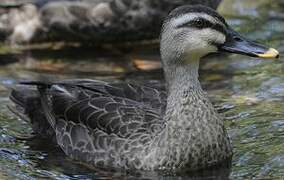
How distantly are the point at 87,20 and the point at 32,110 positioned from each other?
2596mm

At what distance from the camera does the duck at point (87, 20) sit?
10055mm

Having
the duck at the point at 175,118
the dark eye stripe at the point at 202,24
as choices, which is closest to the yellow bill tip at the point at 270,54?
the duck at the point at 175,118

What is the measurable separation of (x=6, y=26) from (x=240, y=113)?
13.2 ft

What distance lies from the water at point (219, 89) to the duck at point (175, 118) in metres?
0.11

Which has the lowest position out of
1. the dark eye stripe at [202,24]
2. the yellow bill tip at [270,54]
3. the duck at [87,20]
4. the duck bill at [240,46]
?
the yellow bill tip at [270,54]

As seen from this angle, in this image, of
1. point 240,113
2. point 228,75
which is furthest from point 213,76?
point 240,113

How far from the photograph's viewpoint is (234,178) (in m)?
6.65

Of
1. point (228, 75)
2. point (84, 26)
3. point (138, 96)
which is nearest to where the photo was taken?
point (138, 96)

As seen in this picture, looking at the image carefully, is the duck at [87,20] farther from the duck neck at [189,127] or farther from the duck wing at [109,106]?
the duck neck at [189,127]

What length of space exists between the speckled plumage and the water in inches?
4.3

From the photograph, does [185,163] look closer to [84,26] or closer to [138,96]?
[138,96]

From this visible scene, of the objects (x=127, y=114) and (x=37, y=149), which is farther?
(x=37, y=149)

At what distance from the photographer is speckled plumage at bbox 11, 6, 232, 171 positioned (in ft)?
22.2

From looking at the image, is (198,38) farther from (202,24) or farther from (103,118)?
(103,118)
